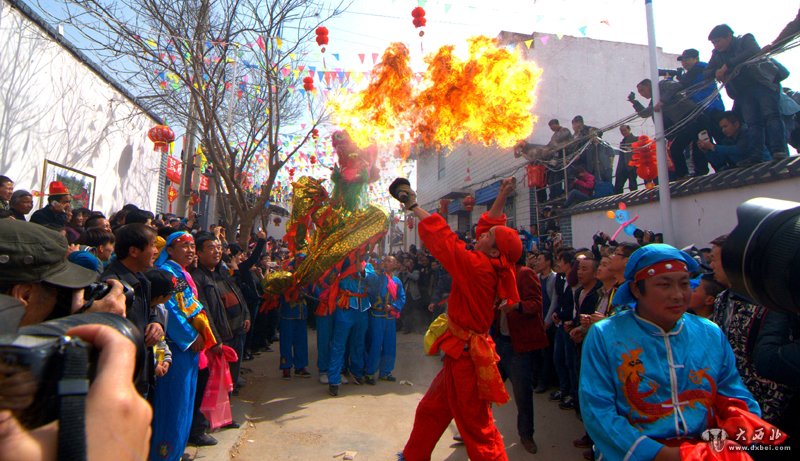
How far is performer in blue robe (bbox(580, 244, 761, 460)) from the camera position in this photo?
2035 millimetres

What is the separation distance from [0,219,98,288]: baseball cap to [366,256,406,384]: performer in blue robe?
5.09 meters

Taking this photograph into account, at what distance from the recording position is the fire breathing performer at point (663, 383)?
1953 mm

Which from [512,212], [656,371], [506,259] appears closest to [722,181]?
[506,259]

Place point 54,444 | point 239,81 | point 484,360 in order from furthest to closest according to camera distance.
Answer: point 239,81, point 484,360, point 54,444

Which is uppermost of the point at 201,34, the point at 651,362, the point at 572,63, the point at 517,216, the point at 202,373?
the point at 572,63

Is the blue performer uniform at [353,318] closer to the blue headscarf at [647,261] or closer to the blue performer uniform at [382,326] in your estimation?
the blue performer uniform at [382,326]

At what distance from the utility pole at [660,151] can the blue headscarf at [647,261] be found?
18.5 feet

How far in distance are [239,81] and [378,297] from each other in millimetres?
6793

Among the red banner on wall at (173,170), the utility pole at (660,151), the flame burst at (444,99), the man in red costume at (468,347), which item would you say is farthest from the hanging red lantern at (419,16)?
the red banner on wall at (173,170)

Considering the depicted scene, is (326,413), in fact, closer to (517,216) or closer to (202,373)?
(202,373)

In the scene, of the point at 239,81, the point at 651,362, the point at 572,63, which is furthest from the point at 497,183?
the point at 651,362

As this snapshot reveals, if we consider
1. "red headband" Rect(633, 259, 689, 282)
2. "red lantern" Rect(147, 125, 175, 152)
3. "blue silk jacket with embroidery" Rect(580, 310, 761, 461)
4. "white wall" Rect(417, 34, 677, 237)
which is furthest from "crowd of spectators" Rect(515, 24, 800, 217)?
"red lantern" Rect(147, 125, 175, 152)

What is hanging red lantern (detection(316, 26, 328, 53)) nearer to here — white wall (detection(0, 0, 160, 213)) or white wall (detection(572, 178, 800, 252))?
white wall (detection(0, 0, 160, 213))

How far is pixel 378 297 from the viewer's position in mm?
6637
